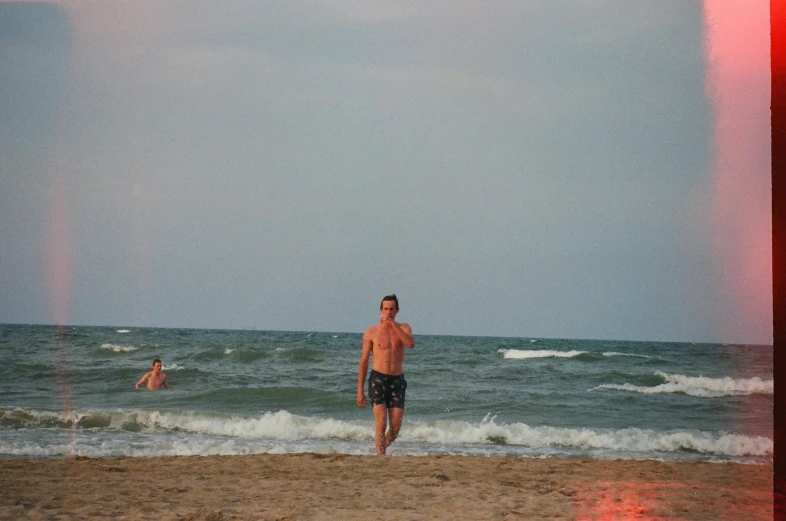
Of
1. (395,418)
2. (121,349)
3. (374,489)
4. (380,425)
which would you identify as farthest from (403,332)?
(121,349)

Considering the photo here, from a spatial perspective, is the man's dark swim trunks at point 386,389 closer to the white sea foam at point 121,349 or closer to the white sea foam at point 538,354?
the white sea foam at point 538,354

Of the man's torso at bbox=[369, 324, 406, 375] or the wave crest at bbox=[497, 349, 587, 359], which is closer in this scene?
the man's torso at bbox=[369, 324, 406, 375]

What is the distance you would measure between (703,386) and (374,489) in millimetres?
16607

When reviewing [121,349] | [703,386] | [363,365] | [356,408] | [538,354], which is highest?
[363,365]

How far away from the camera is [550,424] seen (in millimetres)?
12523

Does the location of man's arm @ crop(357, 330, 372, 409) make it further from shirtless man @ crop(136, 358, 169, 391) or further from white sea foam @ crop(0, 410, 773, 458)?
shirtless man @ crop(136, 358, 169, 391)

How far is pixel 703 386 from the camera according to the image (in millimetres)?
20156

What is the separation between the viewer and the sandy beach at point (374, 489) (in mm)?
5188

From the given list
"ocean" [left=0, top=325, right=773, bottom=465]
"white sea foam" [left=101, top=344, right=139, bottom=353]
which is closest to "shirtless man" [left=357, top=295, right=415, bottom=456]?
"ocean" [left=0, top=325, right=773, bottom=465]

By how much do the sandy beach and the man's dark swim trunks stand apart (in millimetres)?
641

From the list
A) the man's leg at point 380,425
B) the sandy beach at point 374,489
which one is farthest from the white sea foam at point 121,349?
the man's leg at point 380,425

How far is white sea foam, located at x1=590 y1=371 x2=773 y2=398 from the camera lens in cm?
1812

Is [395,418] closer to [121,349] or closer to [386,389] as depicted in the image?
[386,389]

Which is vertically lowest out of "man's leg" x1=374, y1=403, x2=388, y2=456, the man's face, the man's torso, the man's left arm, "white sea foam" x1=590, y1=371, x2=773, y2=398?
"white sea foam" x1=590, y1=371, x2=773, y2=398
